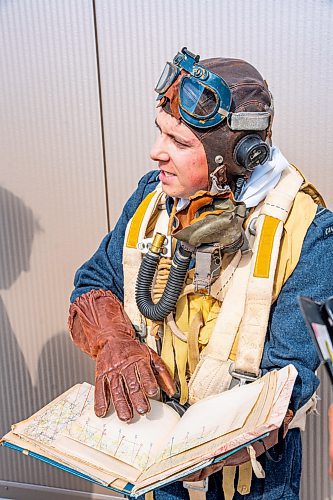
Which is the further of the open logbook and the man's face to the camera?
the man's face

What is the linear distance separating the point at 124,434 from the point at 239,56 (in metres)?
1.16

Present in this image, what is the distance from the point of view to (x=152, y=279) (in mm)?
1607

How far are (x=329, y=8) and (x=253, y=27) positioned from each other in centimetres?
21

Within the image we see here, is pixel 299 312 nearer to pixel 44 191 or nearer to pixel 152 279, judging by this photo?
pixel 152 279

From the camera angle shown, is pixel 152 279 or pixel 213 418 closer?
pixel 213 418

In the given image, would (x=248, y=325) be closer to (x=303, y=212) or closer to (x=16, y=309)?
(x=303, y=212)

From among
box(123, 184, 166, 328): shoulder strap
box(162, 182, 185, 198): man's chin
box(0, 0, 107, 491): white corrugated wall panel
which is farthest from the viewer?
box(0, 0, 107, 491): white corrugated wall panel

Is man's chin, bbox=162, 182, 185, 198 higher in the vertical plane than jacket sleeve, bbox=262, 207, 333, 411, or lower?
higher

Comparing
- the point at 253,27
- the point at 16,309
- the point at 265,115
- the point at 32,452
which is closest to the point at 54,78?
the point at 253,27

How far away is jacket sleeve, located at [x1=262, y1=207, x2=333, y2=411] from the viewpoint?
145 centimetres

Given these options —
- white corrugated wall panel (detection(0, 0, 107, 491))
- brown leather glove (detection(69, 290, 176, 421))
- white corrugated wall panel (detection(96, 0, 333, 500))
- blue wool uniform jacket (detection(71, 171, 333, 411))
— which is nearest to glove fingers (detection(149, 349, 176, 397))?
brown leather glove (detection(69, 290, 176, 421))

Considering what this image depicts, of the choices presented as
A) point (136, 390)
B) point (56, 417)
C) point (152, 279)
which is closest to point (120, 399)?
point (136, 390)

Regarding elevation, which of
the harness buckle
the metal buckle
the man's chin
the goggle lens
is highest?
the goggle lens

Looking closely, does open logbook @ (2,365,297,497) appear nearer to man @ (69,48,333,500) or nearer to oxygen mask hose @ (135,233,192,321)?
man @ (69,48,333,500)
